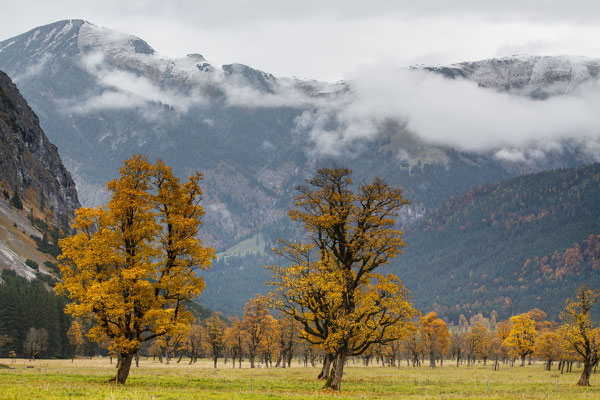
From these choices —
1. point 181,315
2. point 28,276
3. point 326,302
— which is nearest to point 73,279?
point 181,315

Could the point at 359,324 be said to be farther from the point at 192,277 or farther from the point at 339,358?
the point at 192,277

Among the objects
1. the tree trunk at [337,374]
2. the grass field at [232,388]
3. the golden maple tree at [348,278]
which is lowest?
the grass field at [232,388]

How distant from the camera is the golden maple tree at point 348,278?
42.2 metres

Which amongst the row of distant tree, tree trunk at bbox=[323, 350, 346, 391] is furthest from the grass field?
the row of distant tree

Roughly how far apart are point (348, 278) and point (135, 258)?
662 inches

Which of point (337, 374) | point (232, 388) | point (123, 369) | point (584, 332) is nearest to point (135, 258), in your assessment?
point (123, 369)

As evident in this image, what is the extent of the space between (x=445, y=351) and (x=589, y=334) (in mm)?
75366

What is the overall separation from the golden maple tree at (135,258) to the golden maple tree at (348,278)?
9018 millimetres

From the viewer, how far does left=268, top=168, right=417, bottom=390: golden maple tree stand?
4222 centimetres

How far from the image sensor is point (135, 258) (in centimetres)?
3903

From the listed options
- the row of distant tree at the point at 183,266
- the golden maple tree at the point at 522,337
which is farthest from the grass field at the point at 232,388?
the golden maple tree at the point at 522,337

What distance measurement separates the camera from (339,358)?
42375mm

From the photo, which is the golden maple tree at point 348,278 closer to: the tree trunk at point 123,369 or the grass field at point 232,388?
the grass field at point 232,388

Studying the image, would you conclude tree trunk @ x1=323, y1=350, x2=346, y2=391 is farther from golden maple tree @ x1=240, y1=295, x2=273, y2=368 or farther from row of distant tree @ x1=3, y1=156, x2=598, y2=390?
golden maple tree @ x1=240, y1=295, x2=273, y2=368
